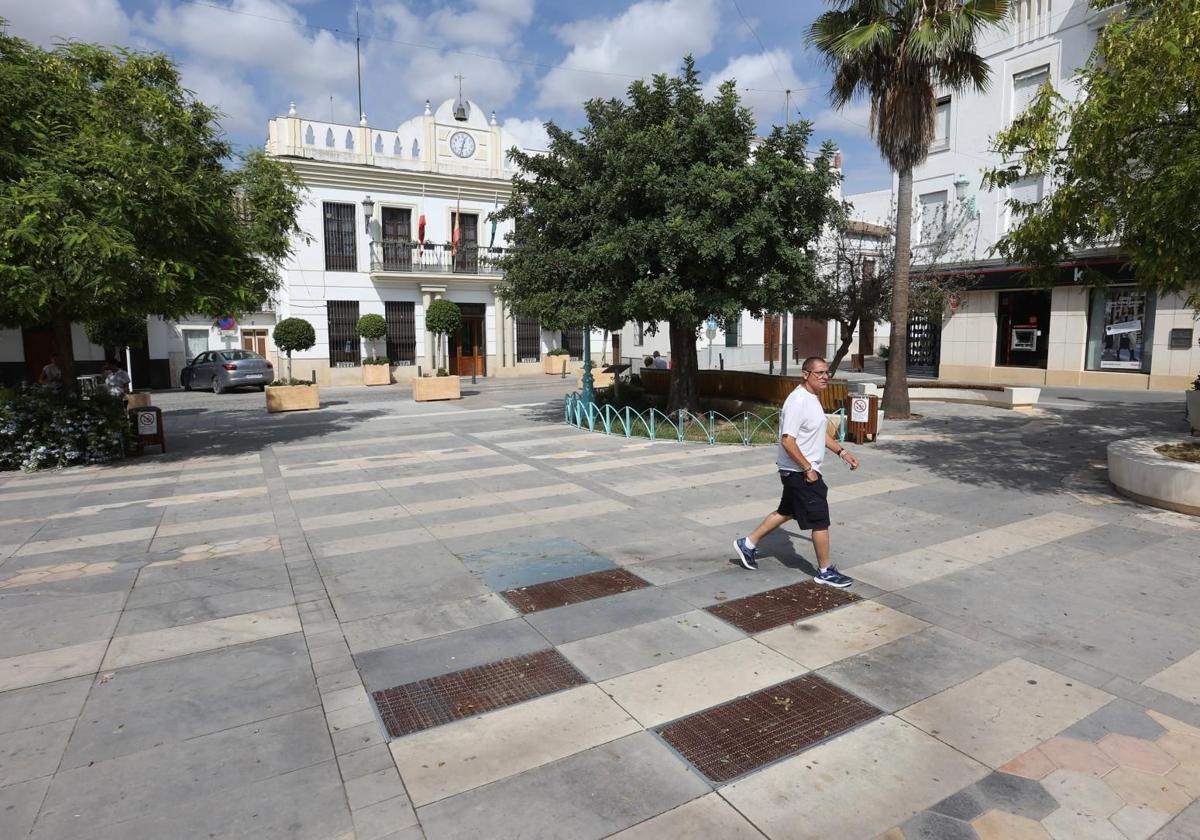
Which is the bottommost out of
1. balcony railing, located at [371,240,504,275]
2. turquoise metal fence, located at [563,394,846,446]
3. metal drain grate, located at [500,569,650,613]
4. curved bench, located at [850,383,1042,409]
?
metal drain grate, located at [500,569,650,613]

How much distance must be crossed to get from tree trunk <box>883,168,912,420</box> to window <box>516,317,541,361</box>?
61.9 feet

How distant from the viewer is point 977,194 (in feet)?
80.2

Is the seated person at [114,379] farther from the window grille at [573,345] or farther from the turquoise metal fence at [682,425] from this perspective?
the window grille at [573,345]

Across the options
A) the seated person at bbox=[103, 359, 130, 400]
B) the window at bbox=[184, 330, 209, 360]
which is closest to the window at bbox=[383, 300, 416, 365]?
the window at bbox=[184, 330, 209, 360]

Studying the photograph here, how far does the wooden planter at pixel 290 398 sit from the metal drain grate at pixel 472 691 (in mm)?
15959

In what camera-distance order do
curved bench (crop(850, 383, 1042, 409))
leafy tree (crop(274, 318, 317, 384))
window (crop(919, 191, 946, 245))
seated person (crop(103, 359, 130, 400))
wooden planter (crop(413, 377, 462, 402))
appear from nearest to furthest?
seated person (crop(103, 359, 130, 400)), curved bench (crop(850, 383, 1042, 409)), wooden planter (crop(413, 377, 462, 402)), leafy tree (crop(274, 318, 317, 384)), window (crop(919, 191, 946, 245))

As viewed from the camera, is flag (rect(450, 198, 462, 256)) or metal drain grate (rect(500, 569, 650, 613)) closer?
metal drain grate (rect(500, 569, 650, 613))

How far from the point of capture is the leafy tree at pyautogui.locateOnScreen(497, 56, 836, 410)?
11.9 meters

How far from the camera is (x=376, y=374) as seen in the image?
26.7 meters

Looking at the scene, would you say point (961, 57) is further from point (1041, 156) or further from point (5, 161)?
point (5, 161)

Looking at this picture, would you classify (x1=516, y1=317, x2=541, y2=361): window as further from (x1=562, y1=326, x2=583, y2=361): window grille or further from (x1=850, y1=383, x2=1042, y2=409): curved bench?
(x1=850, y1=383, x2=1042, y2=409): curved bench

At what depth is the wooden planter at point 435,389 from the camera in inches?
816

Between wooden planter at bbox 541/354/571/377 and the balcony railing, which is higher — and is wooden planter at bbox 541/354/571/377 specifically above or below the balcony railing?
below

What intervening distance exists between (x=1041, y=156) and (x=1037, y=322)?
18.5m
